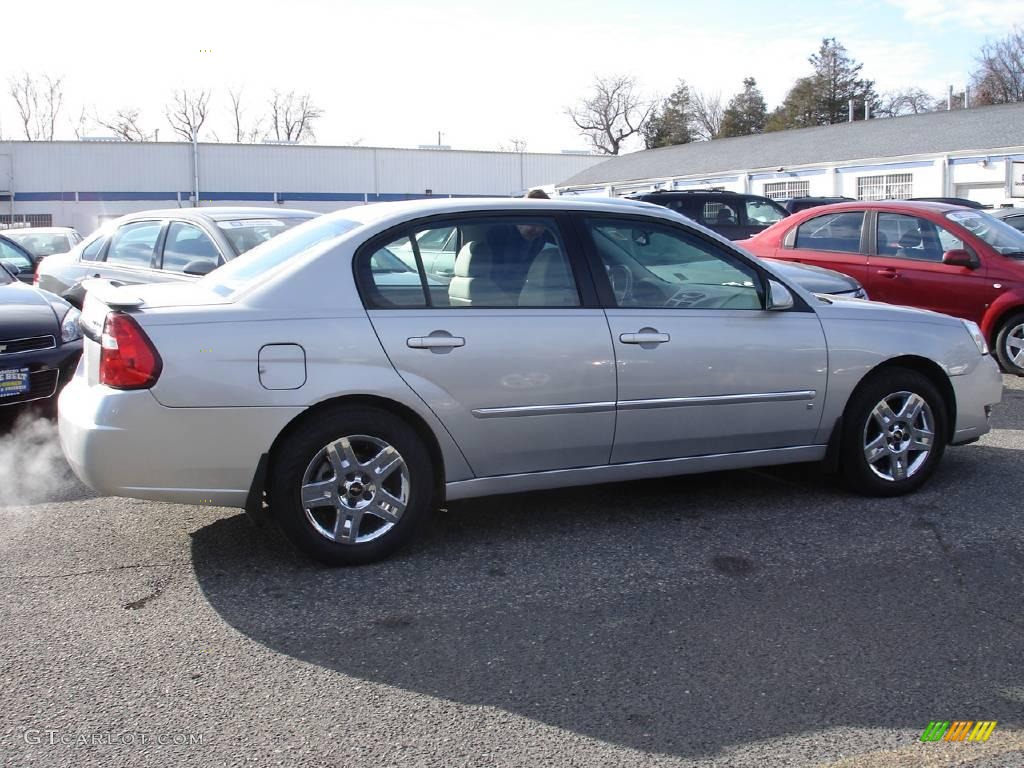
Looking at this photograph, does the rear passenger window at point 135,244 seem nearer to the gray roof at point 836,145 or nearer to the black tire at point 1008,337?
the black tire at point 1008,337

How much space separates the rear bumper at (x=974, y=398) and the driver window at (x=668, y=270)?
4.47 feet

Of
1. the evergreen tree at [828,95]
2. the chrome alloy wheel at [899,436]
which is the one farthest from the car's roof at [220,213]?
the evergreen tree at [828,95]

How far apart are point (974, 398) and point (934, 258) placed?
4.29 m

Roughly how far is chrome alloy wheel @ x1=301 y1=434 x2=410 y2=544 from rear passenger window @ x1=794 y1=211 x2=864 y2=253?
709 cm

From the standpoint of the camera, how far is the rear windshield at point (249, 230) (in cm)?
842

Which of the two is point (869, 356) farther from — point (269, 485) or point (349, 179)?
point (349, 179)

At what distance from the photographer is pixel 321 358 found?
4.31 m

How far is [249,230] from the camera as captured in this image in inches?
341

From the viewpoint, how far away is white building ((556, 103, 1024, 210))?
3244 cm

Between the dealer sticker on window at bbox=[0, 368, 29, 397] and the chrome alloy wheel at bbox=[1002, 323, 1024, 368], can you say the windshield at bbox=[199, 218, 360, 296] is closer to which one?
the dealer sticker on window at bbox=[0, 368, 29, 397]

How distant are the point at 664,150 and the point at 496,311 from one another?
48.2m

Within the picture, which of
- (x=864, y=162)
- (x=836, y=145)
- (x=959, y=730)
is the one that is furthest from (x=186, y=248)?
(x=836, y=145)

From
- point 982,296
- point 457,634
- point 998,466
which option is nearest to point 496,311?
point 457,634

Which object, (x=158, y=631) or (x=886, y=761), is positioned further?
(x=158, y=631)
